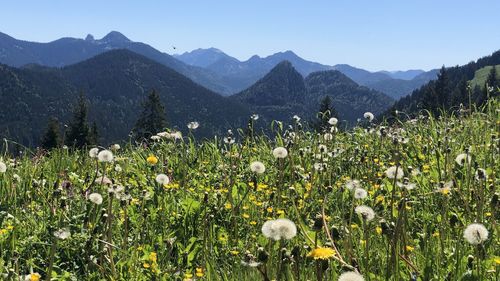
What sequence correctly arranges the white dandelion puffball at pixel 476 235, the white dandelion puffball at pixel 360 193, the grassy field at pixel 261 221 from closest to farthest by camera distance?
1. the white dandelion puffball at pixel 476 235
2. the grassy field at pixel 261 221
3. the white dandelion puffball at pixel 360 193

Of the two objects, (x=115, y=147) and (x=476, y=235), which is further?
(x=115, y=147)

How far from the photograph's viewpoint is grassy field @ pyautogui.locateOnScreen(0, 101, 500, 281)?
2.94 metres

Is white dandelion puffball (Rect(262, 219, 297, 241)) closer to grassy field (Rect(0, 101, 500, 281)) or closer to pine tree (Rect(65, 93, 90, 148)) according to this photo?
grassy field (Rect(0, 101, 500, 281))

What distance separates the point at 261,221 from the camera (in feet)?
14.4

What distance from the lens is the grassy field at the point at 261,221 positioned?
294 centimetres

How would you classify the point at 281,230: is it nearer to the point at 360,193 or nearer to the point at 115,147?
the point at 360,193

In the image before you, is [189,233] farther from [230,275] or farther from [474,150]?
[474,150]

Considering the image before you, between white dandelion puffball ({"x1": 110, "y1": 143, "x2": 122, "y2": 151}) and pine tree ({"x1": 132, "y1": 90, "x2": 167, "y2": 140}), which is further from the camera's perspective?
pine tree ({"x1": 132, "y1": 90, "x2": 167, "y2": 140})

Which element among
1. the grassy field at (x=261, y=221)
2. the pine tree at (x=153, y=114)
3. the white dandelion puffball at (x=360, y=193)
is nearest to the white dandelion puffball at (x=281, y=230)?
→ the grassy field at (x=261, y=221)

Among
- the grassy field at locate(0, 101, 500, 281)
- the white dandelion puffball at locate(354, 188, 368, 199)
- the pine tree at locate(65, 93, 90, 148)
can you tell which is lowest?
the pine tree at locate(65, 93, 90, 148)

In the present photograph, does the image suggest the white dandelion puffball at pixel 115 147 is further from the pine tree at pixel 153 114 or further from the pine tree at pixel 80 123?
the pine tree at pixel 153 114

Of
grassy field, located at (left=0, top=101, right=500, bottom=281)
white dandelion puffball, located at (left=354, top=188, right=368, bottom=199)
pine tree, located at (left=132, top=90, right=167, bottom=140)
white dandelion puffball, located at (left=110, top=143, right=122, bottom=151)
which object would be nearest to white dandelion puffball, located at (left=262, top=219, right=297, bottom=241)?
grassy field, located at (left=0, top=101, right=500, bottom=281)

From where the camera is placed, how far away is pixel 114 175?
6.23 m

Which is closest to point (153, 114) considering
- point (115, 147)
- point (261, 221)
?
point (115, 147)
